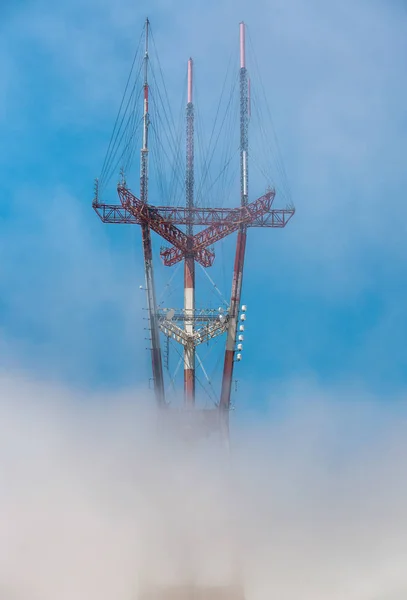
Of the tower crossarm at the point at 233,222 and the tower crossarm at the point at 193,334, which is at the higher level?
the tower crossarm at the point at 233,222

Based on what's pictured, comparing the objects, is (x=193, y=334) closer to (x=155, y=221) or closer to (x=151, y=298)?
(x=151, y=298)

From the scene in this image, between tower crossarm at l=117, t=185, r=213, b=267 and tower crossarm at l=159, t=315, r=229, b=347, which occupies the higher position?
tower crossarm at l=117, t=185, r=213, b=267

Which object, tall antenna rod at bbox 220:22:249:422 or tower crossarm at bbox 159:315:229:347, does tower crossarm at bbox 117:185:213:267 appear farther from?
tower crossarm at bbox 159:315:229:347

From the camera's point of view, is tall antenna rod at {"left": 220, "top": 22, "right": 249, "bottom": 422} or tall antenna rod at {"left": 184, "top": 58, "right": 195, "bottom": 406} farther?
tall antenna rod at {"left": 184, "top": 58, "right": 195, "bottom": 406}

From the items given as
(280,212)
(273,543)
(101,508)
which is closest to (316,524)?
(273,543)

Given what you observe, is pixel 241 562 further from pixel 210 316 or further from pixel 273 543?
pixel 210 316

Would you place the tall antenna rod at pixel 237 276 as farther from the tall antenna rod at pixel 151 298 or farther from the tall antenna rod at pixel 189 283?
the tall antenna rod at pixel 151 298

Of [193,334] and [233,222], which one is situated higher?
[233,222]

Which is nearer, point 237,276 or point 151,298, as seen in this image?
point 151,298

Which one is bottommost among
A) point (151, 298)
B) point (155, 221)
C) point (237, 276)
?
point (151, 298)

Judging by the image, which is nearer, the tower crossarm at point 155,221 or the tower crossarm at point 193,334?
the tower crossarm at point 155,221

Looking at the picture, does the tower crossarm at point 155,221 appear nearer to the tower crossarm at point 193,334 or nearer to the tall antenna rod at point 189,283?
the tall antenna rod at point 189,283

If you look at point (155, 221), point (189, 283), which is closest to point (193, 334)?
point (189, 283)

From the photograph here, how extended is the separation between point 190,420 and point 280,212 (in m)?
18.2
